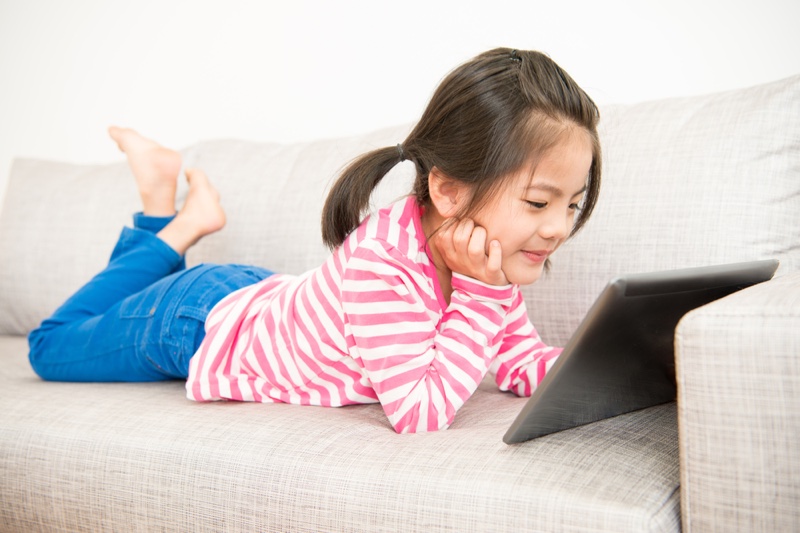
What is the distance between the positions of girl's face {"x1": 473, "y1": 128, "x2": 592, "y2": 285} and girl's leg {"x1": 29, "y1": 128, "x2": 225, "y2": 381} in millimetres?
675

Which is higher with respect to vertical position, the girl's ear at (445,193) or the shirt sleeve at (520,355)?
the girl's ear at (445,193)

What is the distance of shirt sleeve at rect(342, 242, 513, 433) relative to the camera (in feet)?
3.10

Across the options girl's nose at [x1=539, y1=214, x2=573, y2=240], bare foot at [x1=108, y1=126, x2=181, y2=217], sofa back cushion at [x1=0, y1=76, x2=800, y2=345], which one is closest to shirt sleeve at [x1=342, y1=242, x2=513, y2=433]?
girl's nose at [x1=539, y1=214, x2=573, y2=240]

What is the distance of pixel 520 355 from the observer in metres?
1.16

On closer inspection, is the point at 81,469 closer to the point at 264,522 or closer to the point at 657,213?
the point at 264,522

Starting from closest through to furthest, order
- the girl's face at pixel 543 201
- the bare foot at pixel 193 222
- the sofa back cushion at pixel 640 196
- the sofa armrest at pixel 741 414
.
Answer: the sofa armrest at pixel 741 414 < the girl's face at pixel 543 201 < the sofa back cushion at pixel 640 196 < the bare foot at pixel 193 222

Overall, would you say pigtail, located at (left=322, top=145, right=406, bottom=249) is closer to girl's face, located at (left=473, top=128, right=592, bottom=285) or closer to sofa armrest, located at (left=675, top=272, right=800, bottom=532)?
girl's face, located at (left=473, top=128, right=592, bottom=285)

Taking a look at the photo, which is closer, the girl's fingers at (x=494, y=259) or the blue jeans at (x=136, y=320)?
the girl's fingers at (x=494, y=259)

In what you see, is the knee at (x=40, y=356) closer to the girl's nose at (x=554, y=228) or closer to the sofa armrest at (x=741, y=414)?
the girl's nose at (x=554, y=228)

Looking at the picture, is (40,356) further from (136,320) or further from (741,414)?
(741,414)

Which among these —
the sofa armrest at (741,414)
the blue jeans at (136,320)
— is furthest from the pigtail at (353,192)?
the sofa armrest at (741,414)

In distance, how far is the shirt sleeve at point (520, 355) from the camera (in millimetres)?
1140

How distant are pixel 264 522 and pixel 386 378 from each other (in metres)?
0.24

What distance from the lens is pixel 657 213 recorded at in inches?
46.1
